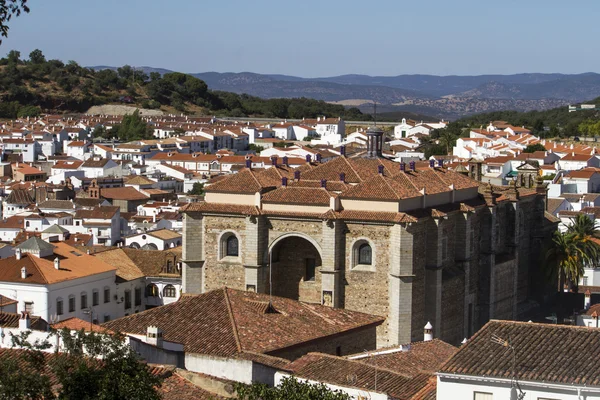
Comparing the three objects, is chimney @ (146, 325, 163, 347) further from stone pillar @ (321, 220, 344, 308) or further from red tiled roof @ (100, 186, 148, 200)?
red tiled roof @ (100, 186, 148, 200)

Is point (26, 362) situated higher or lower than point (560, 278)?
higher

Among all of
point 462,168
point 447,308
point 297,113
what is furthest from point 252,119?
point 447,308

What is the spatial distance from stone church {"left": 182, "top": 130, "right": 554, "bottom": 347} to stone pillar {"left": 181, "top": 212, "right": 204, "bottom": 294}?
0.10 ft

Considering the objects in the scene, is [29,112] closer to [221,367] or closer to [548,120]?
[548,120]

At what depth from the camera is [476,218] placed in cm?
4109

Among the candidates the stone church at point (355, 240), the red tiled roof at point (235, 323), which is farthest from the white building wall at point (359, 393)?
the stone church at point (355, 240)

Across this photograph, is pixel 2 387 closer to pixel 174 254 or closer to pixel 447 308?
pixel 447 308

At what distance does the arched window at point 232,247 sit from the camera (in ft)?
123

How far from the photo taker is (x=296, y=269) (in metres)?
37.4

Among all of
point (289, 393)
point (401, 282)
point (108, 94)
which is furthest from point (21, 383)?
point (108, 94)

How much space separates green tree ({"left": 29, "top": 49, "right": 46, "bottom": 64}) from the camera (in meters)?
180

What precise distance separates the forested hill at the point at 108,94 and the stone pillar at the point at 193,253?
12817 cm

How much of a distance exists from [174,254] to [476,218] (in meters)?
11.4

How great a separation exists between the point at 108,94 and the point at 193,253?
457 feet
